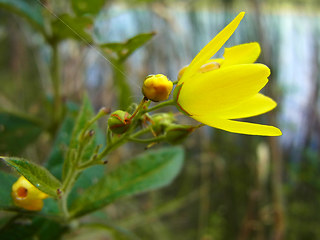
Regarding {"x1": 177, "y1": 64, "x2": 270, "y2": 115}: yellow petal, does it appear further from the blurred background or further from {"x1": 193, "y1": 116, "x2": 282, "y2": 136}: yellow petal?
the blurred background

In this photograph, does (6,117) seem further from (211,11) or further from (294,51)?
(294,51)

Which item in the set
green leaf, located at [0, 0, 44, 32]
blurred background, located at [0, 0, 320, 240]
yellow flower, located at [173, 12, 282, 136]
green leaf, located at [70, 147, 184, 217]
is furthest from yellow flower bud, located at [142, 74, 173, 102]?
blurred background, located at [0, 0, 320, 240]

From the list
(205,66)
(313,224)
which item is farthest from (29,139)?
(313,224)

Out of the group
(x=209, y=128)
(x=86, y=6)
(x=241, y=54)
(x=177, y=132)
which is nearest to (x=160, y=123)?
(x=177, y=132)

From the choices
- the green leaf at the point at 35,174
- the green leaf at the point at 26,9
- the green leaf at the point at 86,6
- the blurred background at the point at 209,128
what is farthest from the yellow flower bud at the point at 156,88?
the blurred background at the point at 209,128

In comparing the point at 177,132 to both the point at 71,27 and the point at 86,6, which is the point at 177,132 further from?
the point at 86,6

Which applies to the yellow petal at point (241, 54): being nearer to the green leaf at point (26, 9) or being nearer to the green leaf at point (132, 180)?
the green leaf at point (132, 180)
